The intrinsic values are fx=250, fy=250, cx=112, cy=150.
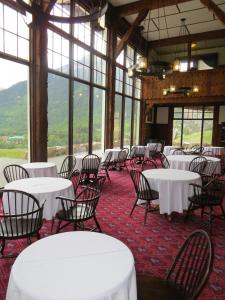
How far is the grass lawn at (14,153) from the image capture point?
18.5 feet

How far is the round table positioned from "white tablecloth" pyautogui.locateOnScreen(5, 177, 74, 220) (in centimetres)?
137

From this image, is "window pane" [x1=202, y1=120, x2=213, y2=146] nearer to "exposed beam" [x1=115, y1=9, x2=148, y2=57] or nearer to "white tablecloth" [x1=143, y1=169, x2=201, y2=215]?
"exposed beam" [x1=115, y1=9, x2=148, y2=57]

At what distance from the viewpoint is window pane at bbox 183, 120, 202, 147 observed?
1380 cm

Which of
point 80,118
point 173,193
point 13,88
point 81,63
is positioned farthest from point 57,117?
point 173,193

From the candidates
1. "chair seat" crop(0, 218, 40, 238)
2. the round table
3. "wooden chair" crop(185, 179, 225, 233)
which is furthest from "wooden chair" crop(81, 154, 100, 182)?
the round table

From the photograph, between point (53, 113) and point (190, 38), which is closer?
point (53, 113)

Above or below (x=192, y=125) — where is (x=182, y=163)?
below

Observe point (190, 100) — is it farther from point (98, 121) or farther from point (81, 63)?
point (81, 63)

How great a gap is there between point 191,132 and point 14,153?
34.9ft

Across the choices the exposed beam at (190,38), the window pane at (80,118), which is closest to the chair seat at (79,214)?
the window pane at (80,118)

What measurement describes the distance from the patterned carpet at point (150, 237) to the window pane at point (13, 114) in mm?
2420

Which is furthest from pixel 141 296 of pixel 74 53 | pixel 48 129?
pixel 74 53

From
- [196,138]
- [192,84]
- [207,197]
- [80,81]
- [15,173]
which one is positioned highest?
[192,84]

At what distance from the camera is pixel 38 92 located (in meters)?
6.13
